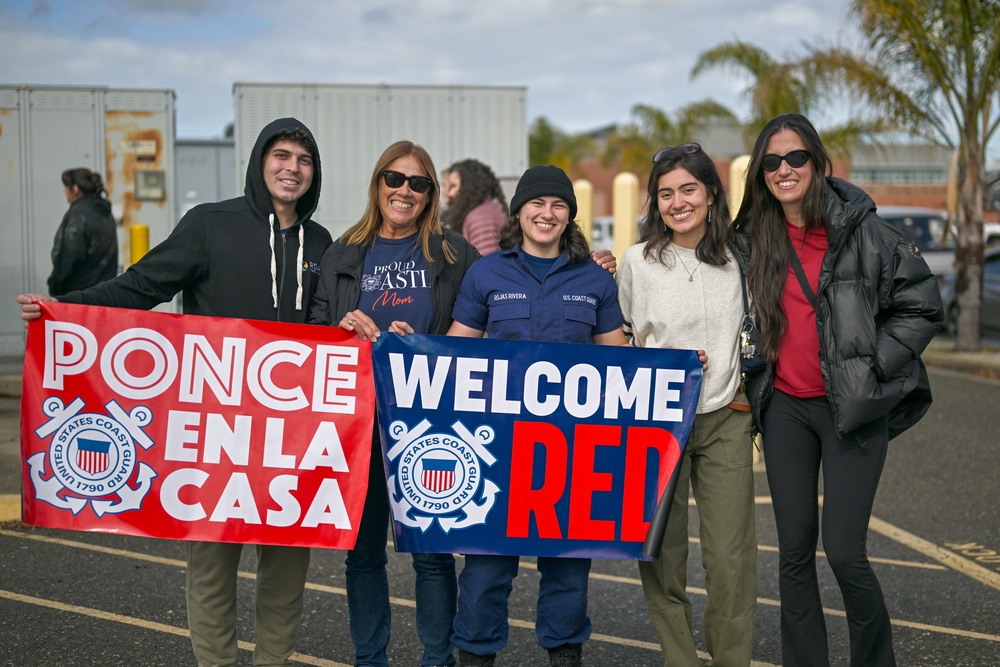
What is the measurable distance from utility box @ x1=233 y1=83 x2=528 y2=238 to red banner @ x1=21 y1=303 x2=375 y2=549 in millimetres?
9005

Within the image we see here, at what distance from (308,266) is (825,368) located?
2.03m

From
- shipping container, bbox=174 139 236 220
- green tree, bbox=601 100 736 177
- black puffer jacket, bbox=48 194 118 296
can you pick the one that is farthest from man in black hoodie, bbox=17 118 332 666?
green tree, bbox=601 100 736 177

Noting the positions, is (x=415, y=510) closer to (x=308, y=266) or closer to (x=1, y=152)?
(x=308, y=266)

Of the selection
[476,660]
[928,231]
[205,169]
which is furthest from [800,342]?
[928,231]

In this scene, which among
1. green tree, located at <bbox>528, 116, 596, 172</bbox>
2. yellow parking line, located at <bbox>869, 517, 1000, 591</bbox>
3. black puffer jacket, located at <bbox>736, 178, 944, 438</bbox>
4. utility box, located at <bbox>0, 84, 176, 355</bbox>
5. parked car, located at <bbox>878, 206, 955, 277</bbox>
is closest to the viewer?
black puffer jacket, located at <bbox>736, 178, 944, 438</bbox>

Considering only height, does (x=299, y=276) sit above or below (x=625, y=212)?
below

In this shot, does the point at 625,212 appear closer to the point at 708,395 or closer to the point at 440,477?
the point at 708,395

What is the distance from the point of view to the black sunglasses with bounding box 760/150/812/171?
4047 millimetres

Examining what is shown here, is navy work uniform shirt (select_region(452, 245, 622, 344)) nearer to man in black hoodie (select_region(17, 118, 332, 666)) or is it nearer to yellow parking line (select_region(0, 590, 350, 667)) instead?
man in black hoodie (select_region(17, 118, 332, 666))

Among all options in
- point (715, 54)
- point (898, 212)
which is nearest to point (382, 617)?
point (898, 212)

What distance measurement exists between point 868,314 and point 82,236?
8075 mm

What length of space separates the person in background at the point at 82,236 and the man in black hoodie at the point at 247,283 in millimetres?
6172

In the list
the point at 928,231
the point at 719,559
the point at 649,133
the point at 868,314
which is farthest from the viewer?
the point at 649,133

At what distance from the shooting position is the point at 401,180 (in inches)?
170
